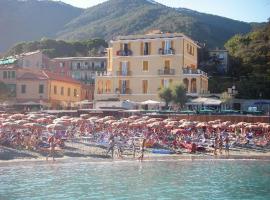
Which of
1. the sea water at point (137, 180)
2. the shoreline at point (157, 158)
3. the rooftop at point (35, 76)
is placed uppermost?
the rooftop at point (35, 76)

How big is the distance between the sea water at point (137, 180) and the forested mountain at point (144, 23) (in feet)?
264

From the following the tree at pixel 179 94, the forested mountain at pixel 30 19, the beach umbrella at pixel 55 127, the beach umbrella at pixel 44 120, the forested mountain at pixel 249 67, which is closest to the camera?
the beach umbrella at pixel 55 127

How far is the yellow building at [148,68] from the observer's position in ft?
189

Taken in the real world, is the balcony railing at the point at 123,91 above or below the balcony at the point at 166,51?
below

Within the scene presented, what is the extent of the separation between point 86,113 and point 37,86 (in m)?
15.6

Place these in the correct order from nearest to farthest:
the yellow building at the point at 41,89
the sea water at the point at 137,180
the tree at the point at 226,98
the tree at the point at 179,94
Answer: the sea water at the point at 137,180
the tree at the point at 179,94
the tree at the point at 226,98
the yellow building at the point at 41,89

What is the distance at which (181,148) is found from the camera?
1448 inches

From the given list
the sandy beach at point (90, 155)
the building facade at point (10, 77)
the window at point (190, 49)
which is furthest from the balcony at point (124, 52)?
the sandy beach at point (90, 155)

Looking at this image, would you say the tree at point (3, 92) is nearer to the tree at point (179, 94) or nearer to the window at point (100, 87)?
the window at point (100, 87)

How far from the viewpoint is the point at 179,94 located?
171ft

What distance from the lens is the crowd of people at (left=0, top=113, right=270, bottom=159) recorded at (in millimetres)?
34688

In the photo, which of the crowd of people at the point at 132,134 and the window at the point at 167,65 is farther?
the window at the point at 167,65

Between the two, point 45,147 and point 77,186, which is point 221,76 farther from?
point 77,186

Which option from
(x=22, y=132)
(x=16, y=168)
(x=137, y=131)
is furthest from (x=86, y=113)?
(x=16, y=168)
